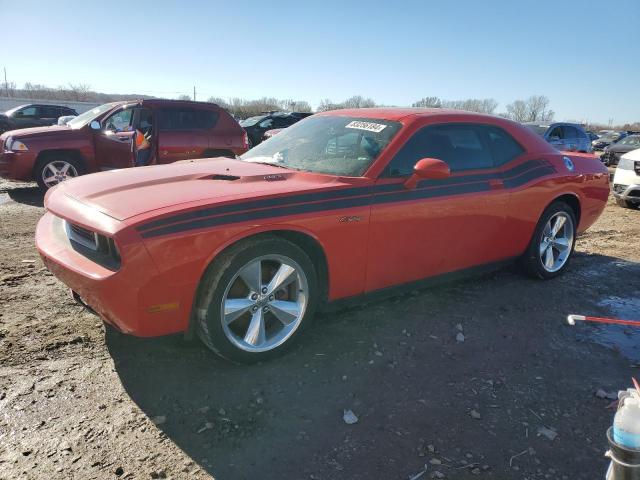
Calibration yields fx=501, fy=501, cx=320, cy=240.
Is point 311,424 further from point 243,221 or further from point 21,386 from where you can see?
point 21,386

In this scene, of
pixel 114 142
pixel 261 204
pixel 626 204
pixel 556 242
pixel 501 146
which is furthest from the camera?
pixel 626 204

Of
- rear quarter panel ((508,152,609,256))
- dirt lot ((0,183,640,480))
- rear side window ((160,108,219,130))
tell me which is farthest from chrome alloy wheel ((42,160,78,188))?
rear quarter panel ((508,152,609,256))

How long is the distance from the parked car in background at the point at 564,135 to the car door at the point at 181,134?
9903 millimetres

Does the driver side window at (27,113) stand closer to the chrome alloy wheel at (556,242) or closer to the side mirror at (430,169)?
the side mirror at (430,169)

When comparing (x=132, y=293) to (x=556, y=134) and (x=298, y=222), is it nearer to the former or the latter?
(x=298, y=222)

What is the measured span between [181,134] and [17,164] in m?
2.63

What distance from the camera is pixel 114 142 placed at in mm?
8336

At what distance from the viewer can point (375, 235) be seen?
138 inches

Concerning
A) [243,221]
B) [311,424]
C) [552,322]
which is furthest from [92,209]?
[552,322]

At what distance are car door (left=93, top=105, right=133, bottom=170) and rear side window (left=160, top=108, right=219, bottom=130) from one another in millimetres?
597

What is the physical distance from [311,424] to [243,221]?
3.88ft

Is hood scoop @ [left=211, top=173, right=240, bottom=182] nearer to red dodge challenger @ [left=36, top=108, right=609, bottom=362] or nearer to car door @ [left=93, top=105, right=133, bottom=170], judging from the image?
red dodge challenger @ [left=36, top=108, right=609, bottom=362]

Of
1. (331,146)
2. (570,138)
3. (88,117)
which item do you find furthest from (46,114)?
(331,146)

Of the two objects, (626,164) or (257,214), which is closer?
(257,214)
